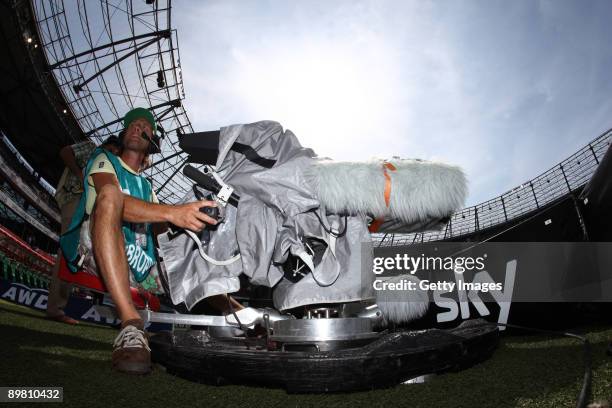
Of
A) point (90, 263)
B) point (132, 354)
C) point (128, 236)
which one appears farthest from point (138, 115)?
point (132, 354)

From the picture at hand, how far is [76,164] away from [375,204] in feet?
7.88

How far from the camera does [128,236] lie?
1.53 metres

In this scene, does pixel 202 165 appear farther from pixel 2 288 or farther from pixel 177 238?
pixel 2 288

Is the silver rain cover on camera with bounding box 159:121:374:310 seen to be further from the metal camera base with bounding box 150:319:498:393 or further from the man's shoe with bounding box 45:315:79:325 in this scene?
the man's shoe with bounding box 45:315:79:325

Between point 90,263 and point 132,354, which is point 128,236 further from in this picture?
point 132,354

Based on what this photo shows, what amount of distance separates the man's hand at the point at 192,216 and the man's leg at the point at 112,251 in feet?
0.75

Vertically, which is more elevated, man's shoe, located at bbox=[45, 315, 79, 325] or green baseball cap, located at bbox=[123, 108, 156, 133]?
green baseball cap, located at bbox=[123, 108, 156, 133]

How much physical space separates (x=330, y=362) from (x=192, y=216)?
0.65m

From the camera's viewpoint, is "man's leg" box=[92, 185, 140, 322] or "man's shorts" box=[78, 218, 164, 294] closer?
"man's leg" box=[92, 185, 140, 322]

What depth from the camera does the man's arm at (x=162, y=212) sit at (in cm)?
117

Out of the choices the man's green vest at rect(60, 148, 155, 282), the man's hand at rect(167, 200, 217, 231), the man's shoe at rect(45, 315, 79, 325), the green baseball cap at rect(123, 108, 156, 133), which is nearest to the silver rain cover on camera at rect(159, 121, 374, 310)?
the man's hand at rect(167, 200, 217, 231)

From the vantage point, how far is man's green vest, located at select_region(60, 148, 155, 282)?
1.51 meters

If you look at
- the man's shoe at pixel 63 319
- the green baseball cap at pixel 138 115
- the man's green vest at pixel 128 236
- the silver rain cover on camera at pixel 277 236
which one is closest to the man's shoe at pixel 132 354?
the silver rain cover on camera at pixel 277 236

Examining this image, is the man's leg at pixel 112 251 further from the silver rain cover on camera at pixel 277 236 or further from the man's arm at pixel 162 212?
the silver rain cover on camera at pixel 277 236
